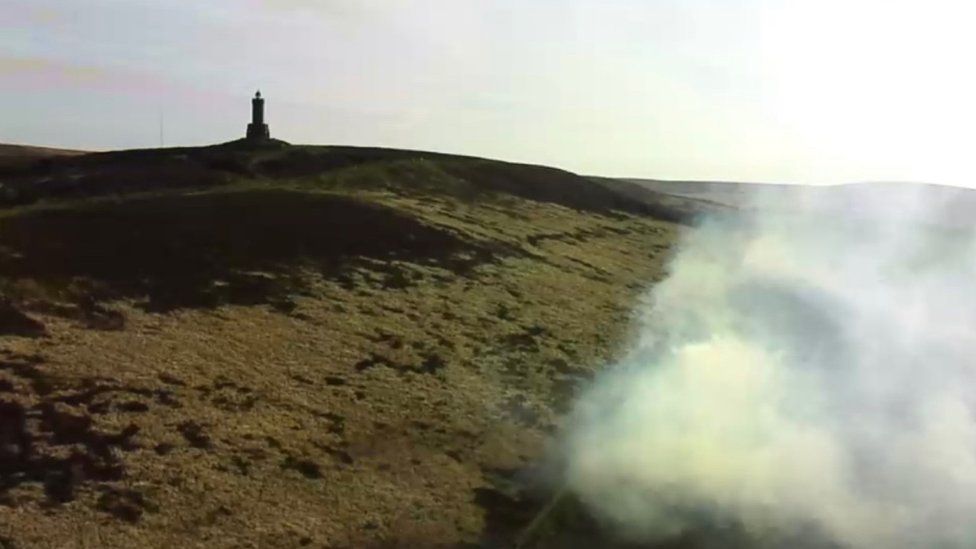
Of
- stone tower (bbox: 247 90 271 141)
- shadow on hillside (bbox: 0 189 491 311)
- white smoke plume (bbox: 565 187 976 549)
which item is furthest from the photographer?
stone tower (bbox: 247 90 271 141)

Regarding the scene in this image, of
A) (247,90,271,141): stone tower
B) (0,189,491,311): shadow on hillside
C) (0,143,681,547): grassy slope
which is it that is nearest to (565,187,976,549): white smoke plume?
(0,143,681,547): grassy slope

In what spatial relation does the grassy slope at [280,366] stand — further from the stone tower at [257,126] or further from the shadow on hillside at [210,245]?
the stone tower at [257,126]

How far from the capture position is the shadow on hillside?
95.7 ft

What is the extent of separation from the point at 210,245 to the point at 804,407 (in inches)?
833

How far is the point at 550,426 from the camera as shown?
81.7 ft

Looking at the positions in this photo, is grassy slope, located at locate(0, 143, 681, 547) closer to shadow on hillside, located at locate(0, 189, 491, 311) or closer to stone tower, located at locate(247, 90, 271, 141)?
shadow on hillside, located at locate(0, 189, 491, 311)

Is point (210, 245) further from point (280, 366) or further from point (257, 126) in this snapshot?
point (257, 126)

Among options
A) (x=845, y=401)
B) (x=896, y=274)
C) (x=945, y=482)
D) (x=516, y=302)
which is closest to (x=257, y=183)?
(x=516, y=302)

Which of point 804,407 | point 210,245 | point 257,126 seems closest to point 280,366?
point 210,245

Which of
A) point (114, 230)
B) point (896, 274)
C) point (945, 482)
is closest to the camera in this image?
point (945, 482)

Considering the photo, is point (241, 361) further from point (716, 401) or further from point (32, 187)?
point (32, 187)

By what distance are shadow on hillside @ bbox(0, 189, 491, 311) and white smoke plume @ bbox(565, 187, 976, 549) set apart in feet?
36.7

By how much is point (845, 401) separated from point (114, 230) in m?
25.3

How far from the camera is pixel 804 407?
26.1m
